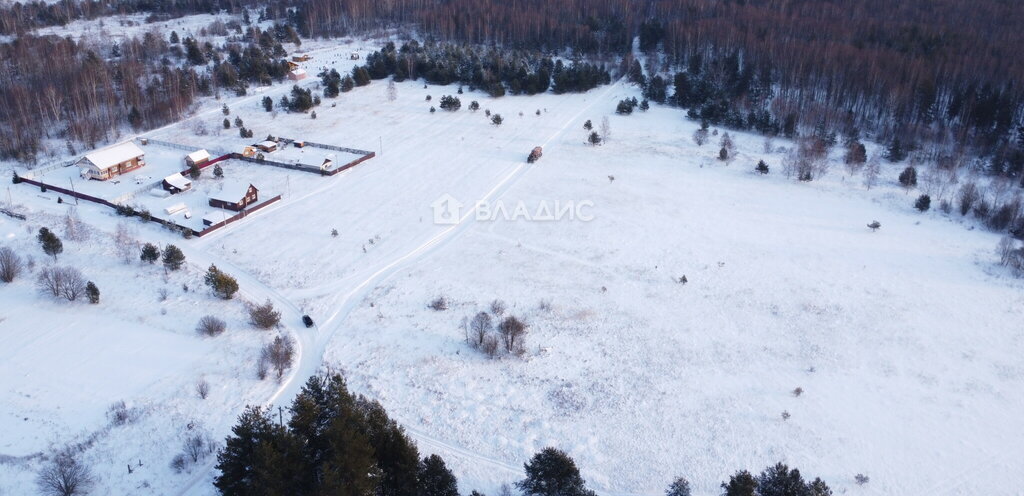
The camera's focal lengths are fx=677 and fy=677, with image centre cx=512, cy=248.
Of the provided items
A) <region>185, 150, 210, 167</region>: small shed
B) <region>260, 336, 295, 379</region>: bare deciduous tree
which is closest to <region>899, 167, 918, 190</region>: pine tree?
<region>260, 336, 295, 379</region>: bare deciduous tree

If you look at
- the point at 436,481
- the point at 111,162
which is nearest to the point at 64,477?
the point at 436,481

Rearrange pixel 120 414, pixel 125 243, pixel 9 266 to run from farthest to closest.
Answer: pixel 125 243, pixel 9 266, pixel 120 414

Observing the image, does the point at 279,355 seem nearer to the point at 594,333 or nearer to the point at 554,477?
the point at 554,477

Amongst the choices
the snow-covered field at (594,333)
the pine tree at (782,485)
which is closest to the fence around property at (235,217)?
the snow-covered field at (594,333)

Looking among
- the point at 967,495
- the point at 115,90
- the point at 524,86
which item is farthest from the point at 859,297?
the point at 115,90

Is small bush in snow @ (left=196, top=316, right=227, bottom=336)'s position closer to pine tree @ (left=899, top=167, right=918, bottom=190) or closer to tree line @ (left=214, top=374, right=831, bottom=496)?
tree line @ (left=214, top=374, right=831, bottom=496)
